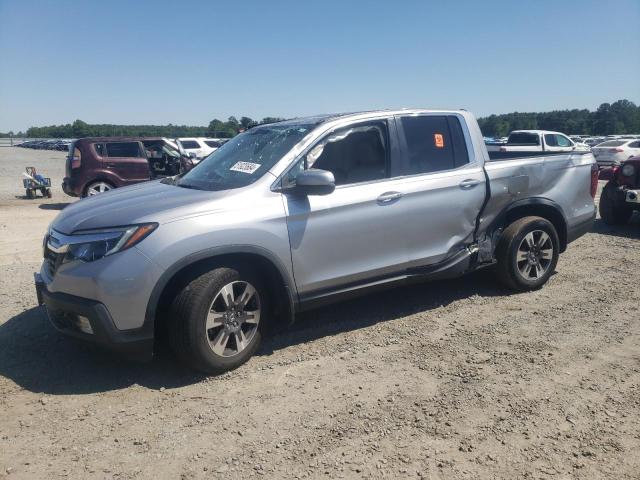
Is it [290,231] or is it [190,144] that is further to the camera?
[190,144]

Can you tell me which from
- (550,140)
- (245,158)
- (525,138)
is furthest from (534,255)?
(550,140)

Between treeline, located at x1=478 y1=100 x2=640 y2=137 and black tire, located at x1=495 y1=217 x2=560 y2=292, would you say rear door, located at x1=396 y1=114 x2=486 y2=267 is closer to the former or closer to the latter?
black tire, located at x1=495 y1=217 x2=560 y2=292

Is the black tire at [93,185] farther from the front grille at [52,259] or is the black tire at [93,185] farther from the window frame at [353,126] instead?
the window frame at [353,126]

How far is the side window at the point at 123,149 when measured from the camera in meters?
12.8

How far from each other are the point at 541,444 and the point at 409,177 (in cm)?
240

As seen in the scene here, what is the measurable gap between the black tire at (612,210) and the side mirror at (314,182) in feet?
22.4

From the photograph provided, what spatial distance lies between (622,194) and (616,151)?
44.5 feet

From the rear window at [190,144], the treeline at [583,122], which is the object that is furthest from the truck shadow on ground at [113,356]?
the treeline at [583,122]

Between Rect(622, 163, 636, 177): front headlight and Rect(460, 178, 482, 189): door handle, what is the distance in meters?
5.19

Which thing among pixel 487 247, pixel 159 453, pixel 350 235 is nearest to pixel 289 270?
pixel 350 235

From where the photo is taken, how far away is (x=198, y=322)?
3.44 m

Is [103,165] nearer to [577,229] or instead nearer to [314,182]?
[314,182]

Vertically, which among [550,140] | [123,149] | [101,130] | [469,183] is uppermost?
[101,130]

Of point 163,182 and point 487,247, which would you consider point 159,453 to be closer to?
point 163,182
